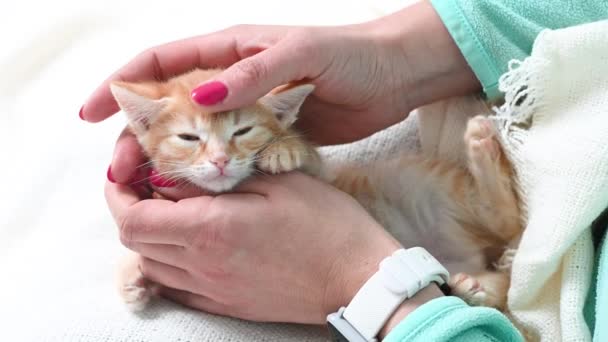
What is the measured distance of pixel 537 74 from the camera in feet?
3.14

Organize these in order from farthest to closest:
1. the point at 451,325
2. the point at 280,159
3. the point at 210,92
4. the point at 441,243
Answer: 1. the point at 441,243
2. the point at 280,159
3. the point at 210,92
4. the point at 451,325

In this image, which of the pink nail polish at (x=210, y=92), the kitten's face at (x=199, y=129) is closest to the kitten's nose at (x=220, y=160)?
the kitten's face at (x=199, y=129)

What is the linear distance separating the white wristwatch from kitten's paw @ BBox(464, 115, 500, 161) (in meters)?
0.25

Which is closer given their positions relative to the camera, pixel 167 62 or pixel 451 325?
pixel 451 325

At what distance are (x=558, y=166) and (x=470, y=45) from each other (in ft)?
0.93

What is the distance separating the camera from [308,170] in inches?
42.4

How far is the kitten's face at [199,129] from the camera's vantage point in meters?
1.00

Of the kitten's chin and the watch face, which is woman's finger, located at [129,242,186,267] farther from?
the watch face

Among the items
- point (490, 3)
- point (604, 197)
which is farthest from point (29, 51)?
point (604, 197)

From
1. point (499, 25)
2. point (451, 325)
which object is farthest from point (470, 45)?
point (451, 325)

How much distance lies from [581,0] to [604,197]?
13.7 inches

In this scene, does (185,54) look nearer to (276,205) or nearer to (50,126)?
(276,205)

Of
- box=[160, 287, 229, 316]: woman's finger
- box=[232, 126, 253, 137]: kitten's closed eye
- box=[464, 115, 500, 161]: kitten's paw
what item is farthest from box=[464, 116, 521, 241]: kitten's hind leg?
box=[160, 287, 229, 316]: woman's finger

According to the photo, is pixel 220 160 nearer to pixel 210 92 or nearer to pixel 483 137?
pixel 210 92
